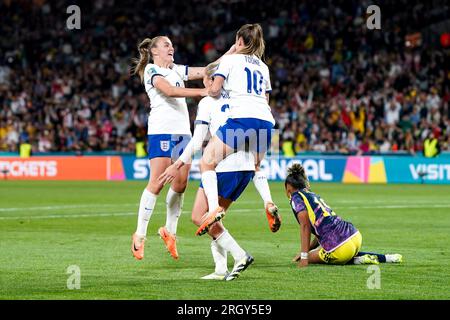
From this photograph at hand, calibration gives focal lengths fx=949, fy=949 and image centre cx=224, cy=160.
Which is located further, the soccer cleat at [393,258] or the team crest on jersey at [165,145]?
the team crest on jersey at [165,145]

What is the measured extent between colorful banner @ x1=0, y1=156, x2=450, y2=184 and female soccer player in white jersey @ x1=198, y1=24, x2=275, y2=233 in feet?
67.7

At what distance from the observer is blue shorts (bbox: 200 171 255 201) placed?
9727mm

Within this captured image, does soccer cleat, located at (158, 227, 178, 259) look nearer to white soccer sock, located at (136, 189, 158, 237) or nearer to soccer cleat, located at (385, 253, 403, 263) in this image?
white soccer sock, located at (136, 189, 158, 237)

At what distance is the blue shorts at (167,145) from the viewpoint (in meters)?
11.5

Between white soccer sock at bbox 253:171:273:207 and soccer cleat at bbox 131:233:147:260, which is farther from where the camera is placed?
soccer cleat at bbox 131:233:147:260

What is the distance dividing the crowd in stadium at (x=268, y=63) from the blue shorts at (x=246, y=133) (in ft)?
71.4

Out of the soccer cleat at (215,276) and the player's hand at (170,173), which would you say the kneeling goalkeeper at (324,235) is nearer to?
the soccer cleat at (215,276)

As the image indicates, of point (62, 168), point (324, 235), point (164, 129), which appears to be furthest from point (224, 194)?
point (62, 168)

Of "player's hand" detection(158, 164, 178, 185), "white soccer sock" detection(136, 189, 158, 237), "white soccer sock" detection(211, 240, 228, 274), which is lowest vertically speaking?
"white soccer sock" detection(211, 240, 228, 274)

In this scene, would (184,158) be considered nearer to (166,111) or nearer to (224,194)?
(224,194)

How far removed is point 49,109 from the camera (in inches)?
1511

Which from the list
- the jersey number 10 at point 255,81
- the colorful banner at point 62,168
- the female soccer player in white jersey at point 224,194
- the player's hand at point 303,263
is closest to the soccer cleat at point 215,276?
the female soccer player in white jersey at point 224,194

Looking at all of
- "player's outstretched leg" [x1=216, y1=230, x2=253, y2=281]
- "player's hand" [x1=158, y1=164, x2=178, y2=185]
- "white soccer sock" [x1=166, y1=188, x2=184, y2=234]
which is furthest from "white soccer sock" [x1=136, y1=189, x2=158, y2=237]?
"player's outstretched leg" [x1=216, y1=230, x2=253, y2=281]
